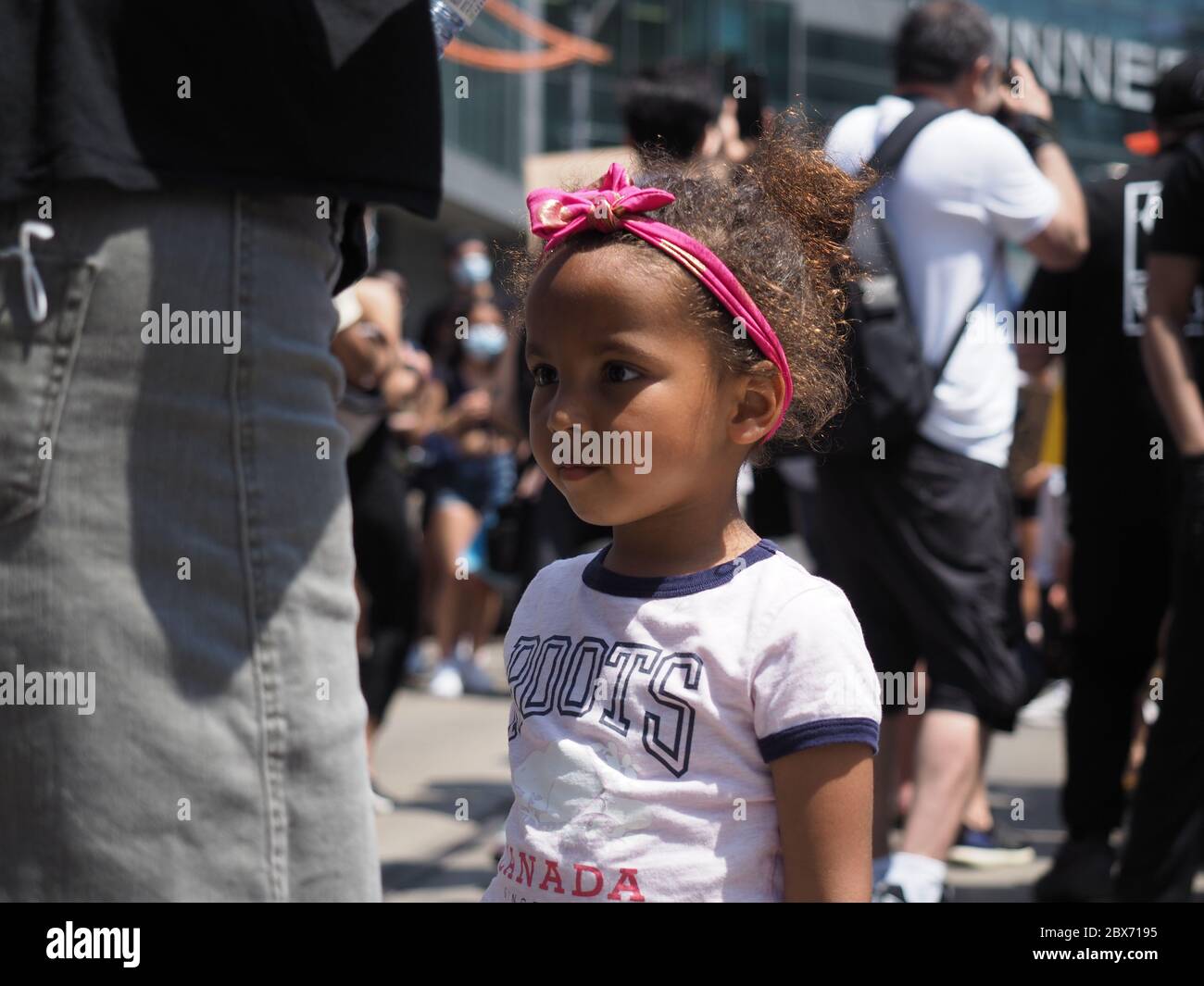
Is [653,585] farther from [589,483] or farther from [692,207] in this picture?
[692,207]

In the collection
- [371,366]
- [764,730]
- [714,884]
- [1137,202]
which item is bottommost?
[714,884]

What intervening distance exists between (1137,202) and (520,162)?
25.3m

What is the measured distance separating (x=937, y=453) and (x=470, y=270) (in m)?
7.07

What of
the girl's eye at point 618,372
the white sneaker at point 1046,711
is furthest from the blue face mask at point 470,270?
the girl's eye at point 618,372

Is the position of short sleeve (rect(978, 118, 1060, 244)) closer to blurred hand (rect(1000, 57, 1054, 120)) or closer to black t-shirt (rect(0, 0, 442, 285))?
blurred hand (rect(1000, 57, 1054, 120))

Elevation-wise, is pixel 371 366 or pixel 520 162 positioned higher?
pixel 520 162

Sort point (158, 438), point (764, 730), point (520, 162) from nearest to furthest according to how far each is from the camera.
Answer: point (764, 730), point (158, 438), point (520, 162)

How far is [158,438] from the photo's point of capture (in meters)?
1.96

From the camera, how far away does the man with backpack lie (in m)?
3.69

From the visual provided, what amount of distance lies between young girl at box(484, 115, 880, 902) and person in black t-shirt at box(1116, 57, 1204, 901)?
2146mm

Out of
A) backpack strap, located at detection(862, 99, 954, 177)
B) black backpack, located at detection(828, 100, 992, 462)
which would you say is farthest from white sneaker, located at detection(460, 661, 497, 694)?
backpack strap, located at detection(862, 99, 954, 177)

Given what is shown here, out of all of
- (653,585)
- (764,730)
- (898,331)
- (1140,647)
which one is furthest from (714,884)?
(1140,647)

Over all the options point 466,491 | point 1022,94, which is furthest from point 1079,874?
point 466,491

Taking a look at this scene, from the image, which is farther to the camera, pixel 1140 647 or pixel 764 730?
pixel 1140 647
